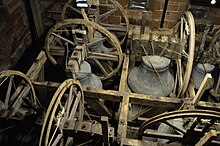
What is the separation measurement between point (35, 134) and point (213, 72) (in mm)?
2414

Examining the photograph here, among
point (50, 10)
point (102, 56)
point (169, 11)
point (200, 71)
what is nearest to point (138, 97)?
point (102, 56)

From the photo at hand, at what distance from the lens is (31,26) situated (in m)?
3.53

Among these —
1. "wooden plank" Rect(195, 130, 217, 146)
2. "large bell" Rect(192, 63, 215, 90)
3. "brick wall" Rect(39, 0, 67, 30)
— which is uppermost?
"brick wall" Rect(39, 0, 67, 30)

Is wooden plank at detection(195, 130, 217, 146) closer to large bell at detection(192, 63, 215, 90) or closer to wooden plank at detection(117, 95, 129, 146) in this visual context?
wooden plank at detection(117, 95, 129, 146)

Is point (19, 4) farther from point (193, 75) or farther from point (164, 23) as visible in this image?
point (193, 75)

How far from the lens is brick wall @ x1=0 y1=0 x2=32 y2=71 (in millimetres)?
2734

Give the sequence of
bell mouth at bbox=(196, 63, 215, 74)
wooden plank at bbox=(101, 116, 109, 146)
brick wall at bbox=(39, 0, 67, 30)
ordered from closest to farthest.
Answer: wooden plank at bbox=(101, 116, 109, 146) < bell mouth at bbox=(196, 63, 215, 74) < brick wall at bbox=(39, 0, 67, 30)

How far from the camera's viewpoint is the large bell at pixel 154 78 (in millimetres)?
2363

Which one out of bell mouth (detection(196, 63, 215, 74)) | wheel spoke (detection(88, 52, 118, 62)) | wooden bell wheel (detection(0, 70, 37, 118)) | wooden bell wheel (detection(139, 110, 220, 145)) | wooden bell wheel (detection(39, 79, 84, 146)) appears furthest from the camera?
bell mouth (detection(196, 63, 215, 74))

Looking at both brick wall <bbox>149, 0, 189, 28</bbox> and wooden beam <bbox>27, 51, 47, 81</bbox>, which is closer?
wooden beam <bbox>27, 51, 47, 81</bbox>

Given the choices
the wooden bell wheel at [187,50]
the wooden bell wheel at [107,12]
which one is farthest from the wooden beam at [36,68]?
the wooden bell wheel at [187,50]

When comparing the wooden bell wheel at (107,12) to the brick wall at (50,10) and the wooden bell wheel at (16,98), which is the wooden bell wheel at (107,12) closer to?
the brick wall at (50,10)

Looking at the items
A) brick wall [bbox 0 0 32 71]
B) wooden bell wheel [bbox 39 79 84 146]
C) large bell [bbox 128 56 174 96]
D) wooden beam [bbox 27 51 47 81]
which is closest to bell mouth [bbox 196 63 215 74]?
large bell [bbox 128 56 174 96]

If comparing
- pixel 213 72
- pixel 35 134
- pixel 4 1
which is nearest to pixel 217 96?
pixel 213 72
